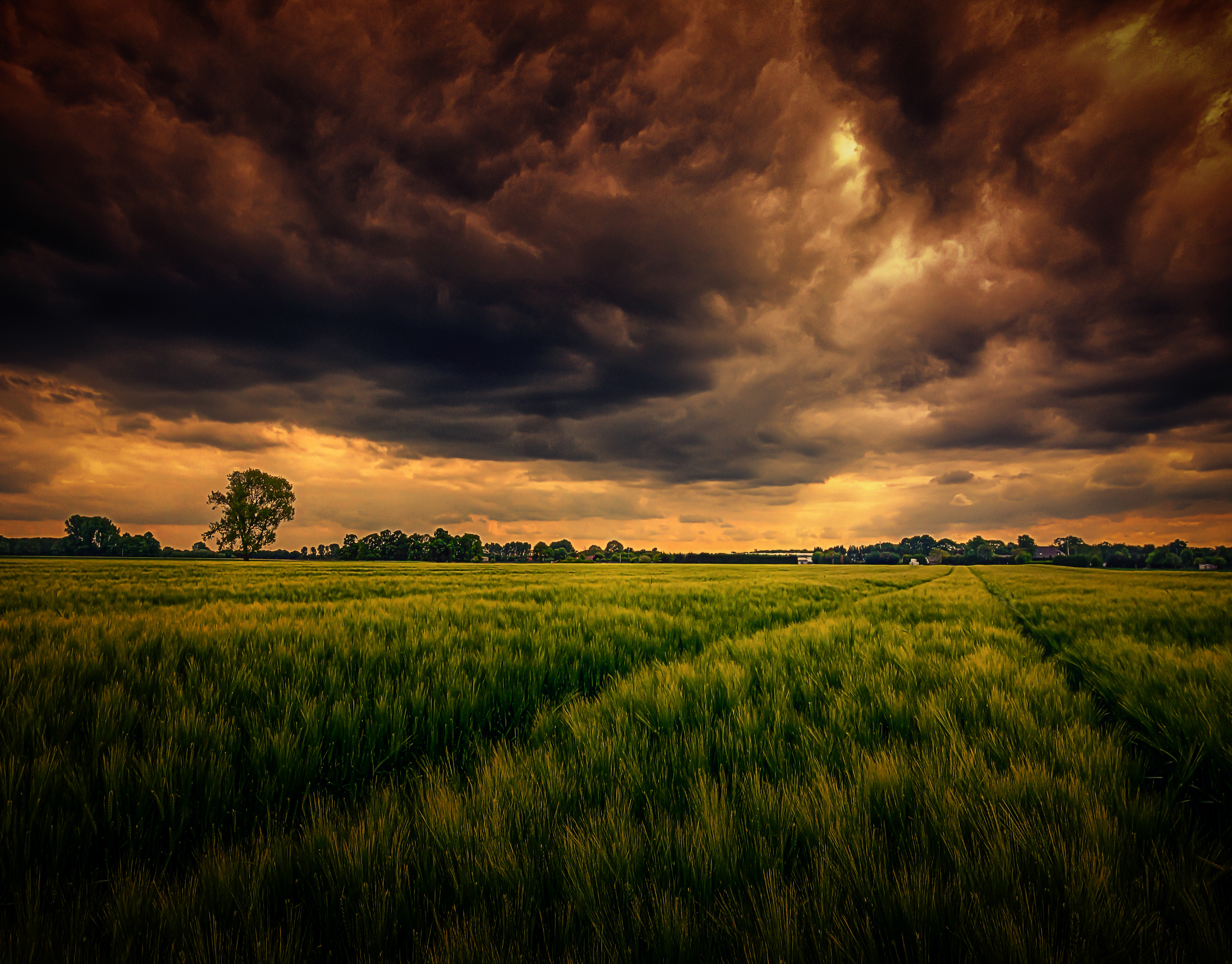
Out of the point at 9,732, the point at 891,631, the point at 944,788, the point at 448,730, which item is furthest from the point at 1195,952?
the point at 891,631

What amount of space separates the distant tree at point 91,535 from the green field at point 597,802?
156 m

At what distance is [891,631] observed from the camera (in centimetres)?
586

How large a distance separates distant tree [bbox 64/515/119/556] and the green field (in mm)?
155577

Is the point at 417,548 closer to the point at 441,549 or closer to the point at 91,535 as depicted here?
the point at 441,549

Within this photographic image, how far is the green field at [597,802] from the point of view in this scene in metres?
1.17

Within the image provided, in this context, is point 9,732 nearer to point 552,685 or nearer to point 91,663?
point 91,663

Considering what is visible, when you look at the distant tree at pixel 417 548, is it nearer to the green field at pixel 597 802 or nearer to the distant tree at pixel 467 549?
the distant tree at pixel 467 549

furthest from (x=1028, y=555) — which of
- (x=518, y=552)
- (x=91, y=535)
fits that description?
(x=91, y=535)

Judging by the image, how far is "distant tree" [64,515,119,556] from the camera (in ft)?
361

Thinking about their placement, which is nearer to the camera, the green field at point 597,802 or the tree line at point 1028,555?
the green field at point 597,802

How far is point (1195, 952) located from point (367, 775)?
2976 millimetres

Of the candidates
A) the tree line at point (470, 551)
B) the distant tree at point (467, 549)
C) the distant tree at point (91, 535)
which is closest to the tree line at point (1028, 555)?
the tree line at point (470, 551)

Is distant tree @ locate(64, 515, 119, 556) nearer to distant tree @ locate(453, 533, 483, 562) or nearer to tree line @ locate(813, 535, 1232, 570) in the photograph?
distant tree @ locate(453, 533, 483, 562)

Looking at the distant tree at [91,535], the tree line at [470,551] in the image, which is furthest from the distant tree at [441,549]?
the distant tree at [91,535]
